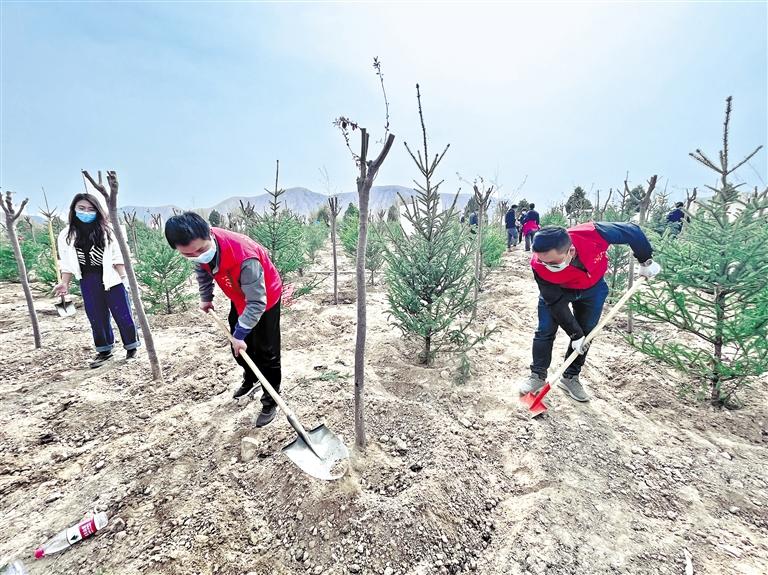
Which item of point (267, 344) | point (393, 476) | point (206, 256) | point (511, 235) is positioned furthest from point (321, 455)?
point (511, 235)

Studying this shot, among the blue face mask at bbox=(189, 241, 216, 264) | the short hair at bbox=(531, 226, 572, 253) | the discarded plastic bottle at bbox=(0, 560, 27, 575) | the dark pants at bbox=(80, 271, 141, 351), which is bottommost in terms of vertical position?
the discarded plastic bottle at bbox=(0, 560, 27, 575)

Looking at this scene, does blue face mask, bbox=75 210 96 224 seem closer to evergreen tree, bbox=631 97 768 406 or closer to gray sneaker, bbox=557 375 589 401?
gray sneaker, bbox=557 375 589 401

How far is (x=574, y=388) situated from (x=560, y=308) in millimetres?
928

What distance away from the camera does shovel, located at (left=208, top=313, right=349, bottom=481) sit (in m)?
2.06

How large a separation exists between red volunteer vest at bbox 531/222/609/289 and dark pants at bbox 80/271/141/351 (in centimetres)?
427

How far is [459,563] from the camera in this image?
69.4 inches

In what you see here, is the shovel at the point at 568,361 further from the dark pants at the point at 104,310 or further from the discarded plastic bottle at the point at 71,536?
the dark pants at the point at 104,310

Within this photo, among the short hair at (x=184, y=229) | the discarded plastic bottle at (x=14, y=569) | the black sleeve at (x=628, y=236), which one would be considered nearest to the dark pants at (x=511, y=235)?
the black sleeve at (x=628, y=236)

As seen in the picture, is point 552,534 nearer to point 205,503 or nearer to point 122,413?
point 205,503

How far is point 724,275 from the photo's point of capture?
2.57 metres

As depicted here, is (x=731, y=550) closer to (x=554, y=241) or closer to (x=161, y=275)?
(x=554, y=241)

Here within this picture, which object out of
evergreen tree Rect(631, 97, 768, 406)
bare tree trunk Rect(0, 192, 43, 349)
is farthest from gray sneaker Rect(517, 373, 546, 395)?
bare tree trunk Rect(0, 192, 43, 349)

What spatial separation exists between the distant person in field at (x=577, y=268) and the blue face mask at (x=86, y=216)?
411cm

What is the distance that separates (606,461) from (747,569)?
788 mm
